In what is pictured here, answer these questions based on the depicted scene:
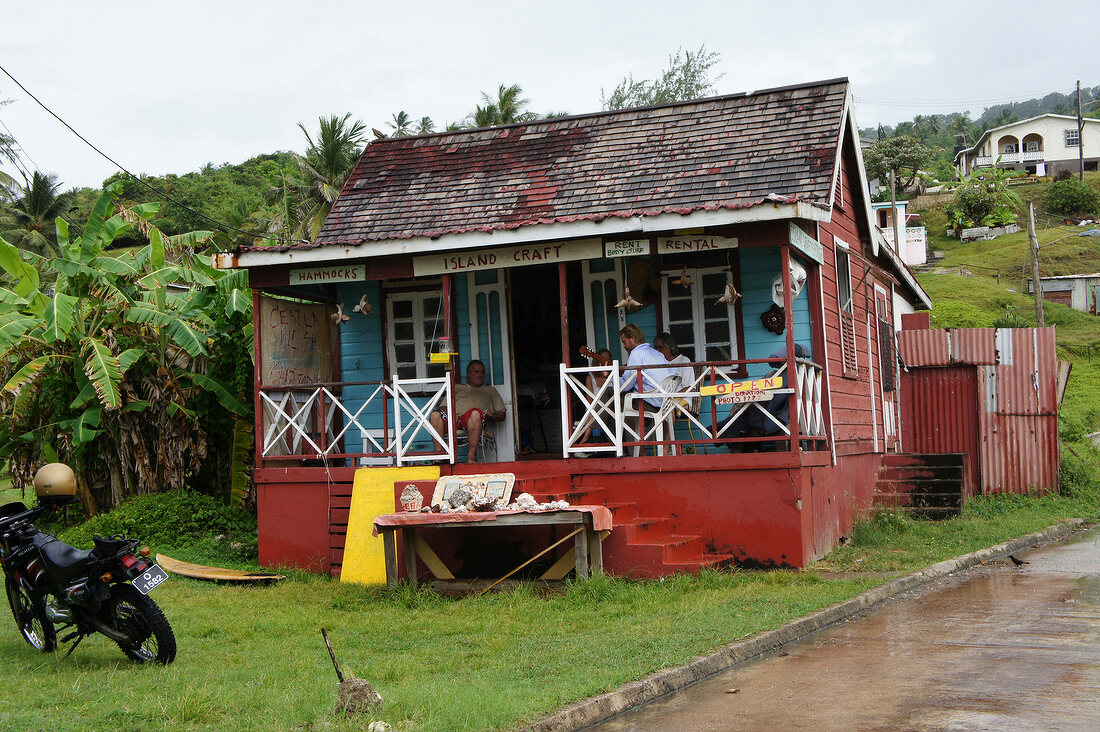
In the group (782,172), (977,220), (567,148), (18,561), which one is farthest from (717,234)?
(977,220)

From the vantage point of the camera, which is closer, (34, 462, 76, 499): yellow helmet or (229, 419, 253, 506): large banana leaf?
(34, 462, 76, 499): yellow helmet

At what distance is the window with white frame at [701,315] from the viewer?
13.0 meters

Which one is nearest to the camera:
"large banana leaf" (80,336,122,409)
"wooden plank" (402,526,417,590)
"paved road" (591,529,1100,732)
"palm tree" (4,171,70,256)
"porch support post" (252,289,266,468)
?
"paved road" (591,529,1100,732)

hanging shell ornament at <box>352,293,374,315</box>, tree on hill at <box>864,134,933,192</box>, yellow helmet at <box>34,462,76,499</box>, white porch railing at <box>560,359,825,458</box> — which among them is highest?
tree on hill at <box>864,134,933,192</box>

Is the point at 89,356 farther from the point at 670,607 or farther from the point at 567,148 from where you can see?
the point at 670,607

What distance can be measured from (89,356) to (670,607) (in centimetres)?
896

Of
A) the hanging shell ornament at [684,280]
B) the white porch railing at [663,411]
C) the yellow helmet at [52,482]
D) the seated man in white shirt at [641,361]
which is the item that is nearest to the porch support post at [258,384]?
the white porch railing at [663,411]

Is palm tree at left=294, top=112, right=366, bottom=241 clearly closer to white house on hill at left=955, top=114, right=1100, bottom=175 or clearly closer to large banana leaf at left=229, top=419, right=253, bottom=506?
large banana leaf at left=229, top=419, right=253, bottom=506

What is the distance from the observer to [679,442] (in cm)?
1094

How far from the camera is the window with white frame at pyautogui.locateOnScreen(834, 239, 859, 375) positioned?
14.6 meters

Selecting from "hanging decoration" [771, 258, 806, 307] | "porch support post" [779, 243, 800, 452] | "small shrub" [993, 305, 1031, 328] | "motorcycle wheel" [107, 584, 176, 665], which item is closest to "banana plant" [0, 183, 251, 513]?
"motorcycle wheel" [107, 584, 176, 665]

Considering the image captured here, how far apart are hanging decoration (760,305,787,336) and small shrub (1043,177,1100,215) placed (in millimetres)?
64961

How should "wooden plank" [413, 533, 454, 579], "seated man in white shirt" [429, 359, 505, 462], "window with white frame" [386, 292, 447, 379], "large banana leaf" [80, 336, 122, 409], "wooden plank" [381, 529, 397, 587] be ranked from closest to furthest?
"wooden plank" [381, 529, 397, 587] < "wooden plank" [413, 533, 454, 579] < "seated man in white shirt" [429, 359, 505, 462] < "large banana leaf" [80, 336, 122, 409] < "window with white frame" [386, 292, 447, 379]

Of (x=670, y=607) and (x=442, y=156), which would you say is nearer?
(x=670, y=607)
